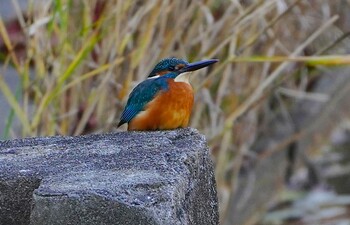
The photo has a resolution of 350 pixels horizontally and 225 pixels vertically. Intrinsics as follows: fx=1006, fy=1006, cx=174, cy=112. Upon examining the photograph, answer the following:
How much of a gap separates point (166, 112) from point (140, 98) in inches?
5.7

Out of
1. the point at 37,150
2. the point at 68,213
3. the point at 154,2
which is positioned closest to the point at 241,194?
the point at 154,2

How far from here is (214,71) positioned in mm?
5000

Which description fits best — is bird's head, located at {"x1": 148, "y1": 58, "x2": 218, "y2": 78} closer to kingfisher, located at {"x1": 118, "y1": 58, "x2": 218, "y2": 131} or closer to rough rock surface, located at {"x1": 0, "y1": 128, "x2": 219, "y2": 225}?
kingfisher, located at {"x1": 118, "y1": 58, "x2": 218, "y2": 131}

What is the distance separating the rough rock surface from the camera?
224 cm

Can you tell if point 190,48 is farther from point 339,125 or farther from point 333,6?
point 339,125

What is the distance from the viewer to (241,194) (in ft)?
24.6

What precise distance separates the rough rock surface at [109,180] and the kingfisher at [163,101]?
109 cm

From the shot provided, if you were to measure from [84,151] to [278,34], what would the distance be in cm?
386

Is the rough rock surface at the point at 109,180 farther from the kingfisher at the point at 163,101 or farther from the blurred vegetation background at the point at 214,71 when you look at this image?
the blurred vegetation background at the point at 214,71

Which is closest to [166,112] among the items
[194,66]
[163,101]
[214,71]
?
[163,101]

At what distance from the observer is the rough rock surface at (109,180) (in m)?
2.24

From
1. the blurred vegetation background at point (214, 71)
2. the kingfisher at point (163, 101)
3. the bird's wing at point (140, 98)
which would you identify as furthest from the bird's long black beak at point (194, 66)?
the blurred vegetation background at point (214, 71)

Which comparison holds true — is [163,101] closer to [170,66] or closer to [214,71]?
[170,66]

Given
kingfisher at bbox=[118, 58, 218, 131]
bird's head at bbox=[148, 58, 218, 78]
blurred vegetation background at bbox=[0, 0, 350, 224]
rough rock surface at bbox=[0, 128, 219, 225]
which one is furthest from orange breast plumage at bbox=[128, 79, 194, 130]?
rough rock surface at bbox=[0, 128, 219, 225]
